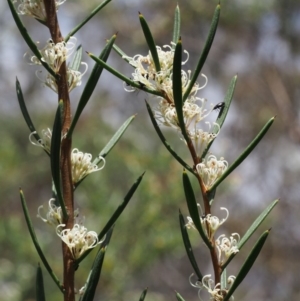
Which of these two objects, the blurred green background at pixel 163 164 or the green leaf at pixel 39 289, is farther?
the blurred green background at pixel 163 164

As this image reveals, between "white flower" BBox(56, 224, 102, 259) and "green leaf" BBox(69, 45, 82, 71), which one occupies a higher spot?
"green leaf" BBox(69, 45, 82, 71)

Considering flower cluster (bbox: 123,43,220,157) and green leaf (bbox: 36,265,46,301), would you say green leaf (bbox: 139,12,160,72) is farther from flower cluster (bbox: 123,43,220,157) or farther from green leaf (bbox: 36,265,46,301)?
green leaf (bbox: 36,265,46,301)

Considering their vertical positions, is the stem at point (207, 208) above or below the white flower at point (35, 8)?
below

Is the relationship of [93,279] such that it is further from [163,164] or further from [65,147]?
[163,164]

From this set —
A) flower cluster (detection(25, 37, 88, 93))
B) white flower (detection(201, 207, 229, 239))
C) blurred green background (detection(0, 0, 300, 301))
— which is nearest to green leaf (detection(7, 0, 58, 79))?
flower cluster (detection(25, 37, 88, 93))

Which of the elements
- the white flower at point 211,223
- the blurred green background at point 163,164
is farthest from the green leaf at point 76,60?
the blurred green background at point 163,164

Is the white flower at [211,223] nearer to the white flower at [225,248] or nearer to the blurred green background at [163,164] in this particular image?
the white flower at [225,248]

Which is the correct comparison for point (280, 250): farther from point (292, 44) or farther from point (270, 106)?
point (292, 44)
